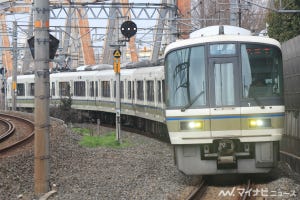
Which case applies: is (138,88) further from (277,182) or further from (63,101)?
(277,182)

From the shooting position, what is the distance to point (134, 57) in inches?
2402

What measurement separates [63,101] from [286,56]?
626 inches

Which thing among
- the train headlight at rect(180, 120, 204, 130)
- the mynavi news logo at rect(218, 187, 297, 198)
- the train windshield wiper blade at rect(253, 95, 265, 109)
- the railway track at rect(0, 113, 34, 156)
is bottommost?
the mynavi news logo at rect(218, 187, 297, 198)

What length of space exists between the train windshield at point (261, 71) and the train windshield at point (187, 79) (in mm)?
766

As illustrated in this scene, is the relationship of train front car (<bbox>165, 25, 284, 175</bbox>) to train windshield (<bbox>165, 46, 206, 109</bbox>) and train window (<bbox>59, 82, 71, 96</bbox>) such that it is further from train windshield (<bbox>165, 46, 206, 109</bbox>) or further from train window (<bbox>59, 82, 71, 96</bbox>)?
train window (<bbox>59, 82, 71, 96</bbox>)

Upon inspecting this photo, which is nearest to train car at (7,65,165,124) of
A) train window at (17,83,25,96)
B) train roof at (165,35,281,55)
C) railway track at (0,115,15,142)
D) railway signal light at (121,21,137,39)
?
train window at (17,83,25,96)

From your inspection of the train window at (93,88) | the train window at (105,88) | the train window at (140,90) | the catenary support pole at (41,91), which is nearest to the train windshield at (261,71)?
the catenary support pole at (41,91)

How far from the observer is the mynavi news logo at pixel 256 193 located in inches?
373

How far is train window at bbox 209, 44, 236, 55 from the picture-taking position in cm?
1067

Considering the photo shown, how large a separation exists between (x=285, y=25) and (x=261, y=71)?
966 cm

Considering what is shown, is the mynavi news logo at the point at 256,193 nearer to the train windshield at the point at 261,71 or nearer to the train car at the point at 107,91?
the train windshield at the point at 261,71

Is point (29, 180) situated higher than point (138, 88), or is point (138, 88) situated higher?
point (138, 88)

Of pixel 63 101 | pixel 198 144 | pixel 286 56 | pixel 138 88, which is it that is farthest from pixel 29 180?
pixel 63 101

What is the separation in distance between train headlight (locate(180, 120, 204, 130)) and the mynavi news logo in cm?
120
